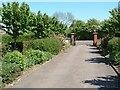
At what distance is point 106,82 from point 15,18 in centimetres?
1644

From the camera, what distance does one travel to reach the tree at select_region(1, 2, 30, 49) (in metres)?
27.8

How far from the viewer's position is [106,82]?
13344mm

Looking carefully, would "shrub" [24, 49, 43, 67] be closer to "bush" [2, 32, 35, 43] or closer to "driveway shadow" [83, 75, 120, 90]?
"driveway shadow" [83, 75, 120, 90]

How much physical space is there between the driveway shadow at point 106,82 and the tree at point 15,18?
14.6 metres

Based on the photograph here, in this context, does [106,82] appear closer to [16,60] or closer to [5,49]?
[16,60]

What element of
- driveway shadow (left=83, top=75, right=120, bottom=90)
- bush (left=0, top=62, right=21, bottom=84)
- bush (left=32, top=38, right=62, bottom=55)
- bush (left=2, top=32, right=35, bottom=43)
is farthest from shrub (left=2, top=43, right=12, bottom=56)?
bush (left=2, top=32, right=35, bottom=43)

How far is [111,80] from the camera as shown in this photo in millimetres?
13891

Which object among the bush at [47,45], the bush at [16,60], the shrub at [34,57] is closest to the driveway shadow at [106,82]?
the bush at [16,60]

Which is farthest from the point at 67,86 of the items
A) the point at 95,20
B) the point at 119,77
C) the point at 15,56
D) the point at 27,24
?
the point at 95,20

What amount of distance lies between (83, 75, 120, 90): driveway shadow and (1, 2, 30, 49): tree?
14.6 meters

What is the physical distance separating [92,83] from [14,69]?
3767 millimetres

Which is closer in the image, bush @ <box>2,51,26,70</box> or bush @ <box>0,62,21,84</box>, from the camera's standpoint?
bush @ <box>0,62,21,84</box>

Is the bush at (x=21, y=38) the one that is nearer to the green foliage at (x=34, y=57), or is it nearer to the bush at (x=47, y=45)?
the bush at (x=47, y=45)

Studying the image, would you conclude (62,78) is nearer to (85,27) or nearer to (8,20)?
(8,20)
